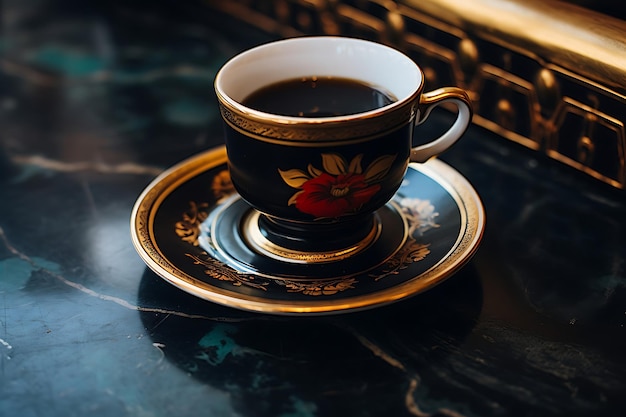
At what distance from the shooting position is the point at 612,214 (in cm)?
59

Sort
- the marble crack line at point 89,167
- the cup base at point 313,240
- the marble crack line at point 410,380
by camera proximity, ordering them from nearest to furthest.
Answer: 1. the marble crack line at point 410,380
2. the cup base at point 313,240
3. the marble crack line at point 89,167

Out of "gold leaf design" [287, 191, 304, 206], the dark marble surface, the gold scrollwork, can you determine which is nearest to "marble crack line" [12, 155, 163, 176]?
the dark marble surface

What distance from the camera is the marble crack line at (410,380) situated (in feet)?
1.39

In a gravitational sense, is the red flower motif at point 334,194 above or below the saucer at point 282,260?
above

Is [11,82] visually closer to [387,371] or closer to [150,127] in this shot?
[150,127]

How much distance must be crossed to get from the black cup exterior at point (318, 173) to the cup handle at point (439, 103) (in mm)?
26

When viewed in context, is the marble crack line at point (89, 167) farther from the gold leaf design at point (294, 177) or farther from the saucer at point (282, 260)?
the gold leaf design at point (294, 177)

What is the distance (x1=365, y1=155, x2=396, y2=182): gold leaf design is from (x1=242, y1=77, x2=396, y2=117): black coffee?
6 cm

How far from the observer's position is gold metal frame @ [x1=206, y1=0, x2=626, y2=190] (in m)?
0.58

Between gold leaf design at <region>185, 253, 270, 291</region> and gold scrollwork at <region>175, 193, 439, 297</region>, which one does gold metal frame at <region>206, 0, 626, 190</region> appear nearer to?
gold scrollwork at <region>175, 193, 439, 297</region>

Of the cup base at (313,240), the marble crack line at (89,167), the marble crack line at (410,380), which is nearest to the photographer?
the marble crack line at (410,380)

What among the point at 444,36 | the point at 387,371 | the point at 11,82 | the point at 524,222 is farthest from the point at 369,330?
the point at 11,82

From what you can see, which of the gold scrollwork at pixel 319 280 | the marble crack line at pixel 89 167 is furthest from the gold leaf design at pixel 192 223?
the marble crack line at pixel 89 167

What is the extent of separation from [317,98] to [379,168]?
9 cm
